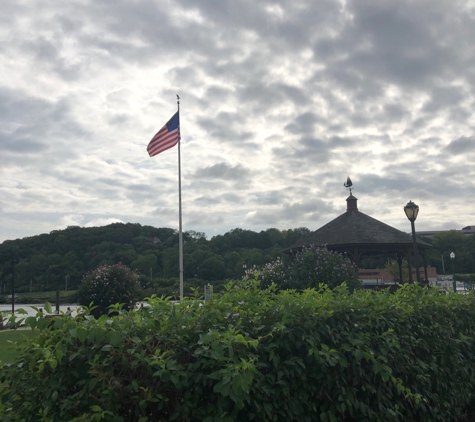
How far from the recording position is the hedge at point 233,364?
8.26 ft

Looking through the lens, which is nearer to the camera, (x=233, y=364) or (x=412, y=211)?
(x=233, y=364)

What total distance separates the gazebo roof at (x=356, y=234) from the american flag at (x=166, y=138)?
331 inches

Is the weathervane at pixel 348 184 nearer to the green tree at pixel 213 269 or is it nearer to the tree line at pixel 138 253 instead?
the tree line at pixel 138 253

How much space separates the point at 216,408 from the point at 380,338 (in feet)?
5.43

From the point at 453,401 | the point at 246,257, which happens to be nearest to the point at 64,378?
the point at 453,401

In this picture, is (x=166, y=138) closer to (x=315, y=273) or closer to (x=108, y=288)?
(x=108, y=288)

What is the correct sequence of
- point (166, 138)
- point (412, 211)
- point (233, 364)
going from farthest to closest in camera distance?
point (166, 138), point (412, 211), point (233, 364)

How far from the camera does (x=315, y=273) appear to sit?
13742mm

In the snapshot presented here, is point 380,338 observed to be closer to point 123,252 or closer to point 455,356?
point 455,356

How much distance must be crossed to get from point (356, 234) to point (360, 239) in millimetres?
636

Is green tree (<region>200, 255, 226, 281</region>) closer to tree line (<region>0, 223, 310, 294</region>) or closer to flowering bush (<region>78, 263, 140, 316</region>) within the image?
tree line (<region>0, 223, 310, 294</region>)

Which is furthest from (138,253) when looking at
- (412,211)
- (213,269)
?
(412,211)

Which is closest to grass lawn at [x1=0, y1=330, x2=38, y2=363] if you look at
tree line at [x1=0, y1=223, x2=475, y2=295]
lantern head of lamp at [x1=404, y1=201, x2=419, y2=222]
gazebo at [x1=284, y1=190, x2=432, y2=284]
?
lantern head of lamp at [x1=404, y1=201, x2=419, y2=222]

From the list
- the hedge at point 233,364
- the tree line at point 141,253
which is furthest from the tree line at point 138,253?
the hedge at point 233,364
